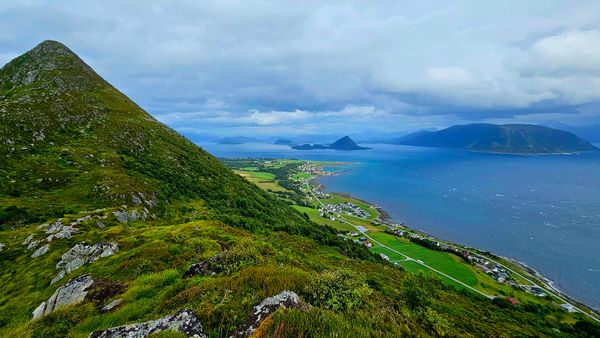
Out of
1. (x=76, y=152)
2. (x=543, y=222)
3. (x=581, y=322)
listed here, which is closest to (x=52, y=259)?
(x=76, y=152)

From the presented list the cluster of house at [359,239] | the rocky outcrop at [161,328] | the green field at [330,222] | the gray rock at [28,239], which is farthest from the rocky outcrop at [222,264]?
the green field at [330,222]

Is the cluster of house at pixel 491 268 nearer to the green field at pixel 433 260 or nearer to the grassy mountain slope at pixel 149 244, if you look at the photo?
the green field at pixel 433 260

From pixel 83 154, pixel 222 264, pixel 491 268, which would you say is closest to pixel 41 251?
pixel 222 264

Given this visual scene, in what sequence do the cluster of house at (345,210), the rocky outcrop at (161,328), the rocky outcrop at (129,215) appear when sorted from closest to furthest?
the rocky outcrop at (161,328) < the rocky outcrop at (129,215) < the cluster of house at (345,210)

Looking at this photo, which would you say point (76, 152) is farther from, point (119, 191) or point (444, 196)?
point (444, 196)

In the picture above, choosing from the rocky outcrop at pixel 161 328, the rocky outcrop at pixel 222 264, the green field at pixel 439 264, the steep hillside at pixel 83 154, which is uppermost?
the steep hillside at pixel 83 154
